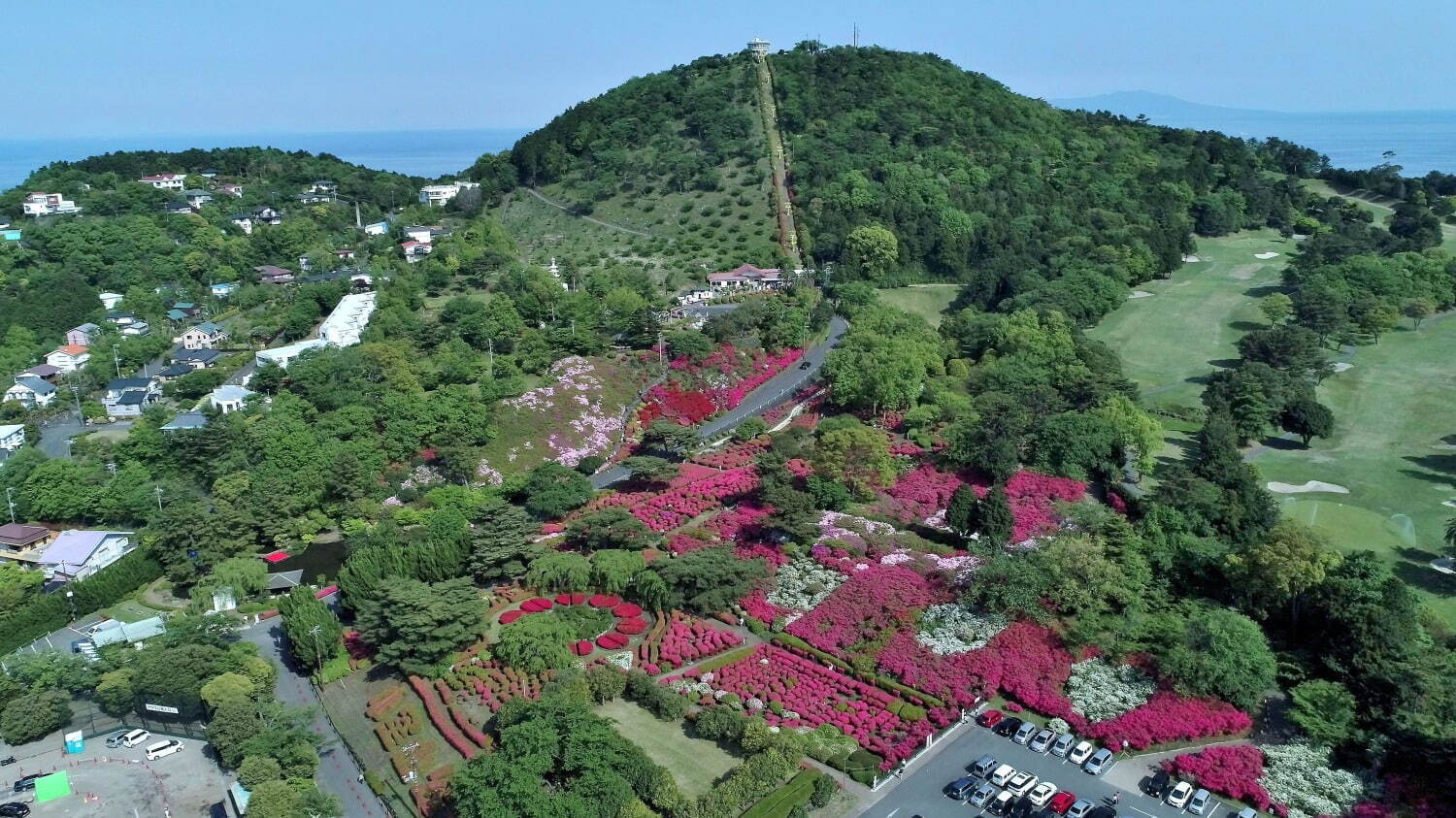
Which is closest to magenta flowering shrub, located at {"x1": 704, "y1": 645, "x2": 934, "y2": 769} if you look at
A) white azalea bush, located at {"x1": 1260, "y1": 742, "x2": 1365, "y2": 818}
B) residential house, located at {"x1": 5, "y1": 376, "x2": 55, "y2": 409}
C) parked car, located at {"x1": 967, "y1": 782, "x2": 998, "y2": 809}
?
parked car, located at {"x1": 967, "y1": 782, "x2": 998, "y2": 809}

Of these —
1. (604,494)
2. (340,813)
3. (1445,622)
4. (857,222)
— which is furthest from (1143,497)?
(857,222)

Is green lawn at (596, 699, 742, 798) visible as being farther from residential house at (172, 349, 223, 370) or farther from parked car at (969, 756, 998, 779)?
residential house at (172, 349, 223, 370)

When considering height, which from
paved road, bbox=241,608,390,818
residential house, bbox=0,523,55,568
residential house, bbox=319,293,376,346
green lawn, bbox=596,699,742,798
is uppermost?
residential house, bbox=319,293,376,346

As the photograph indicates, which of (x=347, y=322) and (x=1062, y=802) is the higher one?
(x=347, y=322)

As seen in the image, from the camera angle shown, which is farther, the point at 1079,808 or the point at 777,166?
the point at 777,166

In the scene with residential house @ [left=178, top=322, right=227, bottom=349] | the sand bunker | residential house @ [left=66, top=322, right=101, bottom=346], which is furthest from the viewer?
residential house @ [left=66, top=322, right=101, bottom=346]

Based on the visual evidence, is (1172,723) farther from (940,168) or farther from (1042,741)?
(940,168)

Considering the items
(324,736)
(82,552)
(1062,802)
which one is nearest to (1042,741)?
(1062,802)
